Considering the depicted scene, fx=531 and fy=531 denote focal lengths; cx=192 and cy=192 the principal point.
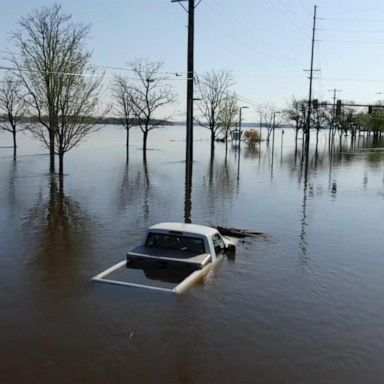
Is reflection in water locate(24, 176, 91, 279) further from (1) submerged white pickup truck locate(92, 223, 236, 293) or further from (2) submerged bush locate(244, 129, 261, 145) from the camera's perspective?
(2) submerged bush locate(244, 129, 261, 145)

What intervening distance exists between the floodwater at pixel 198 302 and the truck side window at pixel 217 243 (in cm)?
52

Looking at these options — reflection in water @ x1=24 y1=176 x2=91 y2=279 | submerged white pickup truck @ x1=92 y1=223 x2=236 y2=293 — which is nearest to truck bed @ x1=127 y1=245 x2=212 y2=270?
submerged white pickup truck @ x1=92 y1=223 x2=236 y2=293

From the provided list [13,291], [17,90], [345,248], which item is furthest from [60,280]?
[17,90]

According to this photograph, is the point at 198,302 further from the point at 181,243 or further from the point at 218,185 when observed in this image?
the point at 218,185

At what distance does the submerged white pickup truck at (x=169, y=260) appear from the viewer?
11508mm

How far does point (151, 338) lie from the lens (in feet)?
29.2

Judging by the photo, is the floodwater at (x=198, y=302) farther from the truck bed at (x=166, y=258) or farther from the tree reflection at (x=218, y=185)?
the tree reflection at (x=218, y=185)

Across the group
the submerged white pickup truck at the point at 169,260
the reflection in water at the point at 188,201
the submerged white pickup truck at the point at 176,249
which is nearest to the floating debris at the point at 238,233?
the reflection in water at the point at 188,201

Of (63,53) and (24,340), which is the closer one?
(24,340)

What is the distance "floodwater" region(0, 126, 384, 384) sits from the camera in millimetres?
8039

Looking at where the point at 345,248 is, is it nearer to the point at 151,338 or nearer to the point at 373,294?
the point at 373,294

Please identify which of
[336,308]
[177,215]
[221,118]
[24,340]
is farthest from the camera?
[221,118]

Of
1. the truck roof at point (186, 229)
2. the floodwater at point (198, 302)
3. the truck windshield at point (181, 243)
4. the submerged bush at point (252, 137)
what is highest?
the submerged bush at point (252, 137)

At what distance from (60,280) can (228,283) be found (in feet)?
12.6
